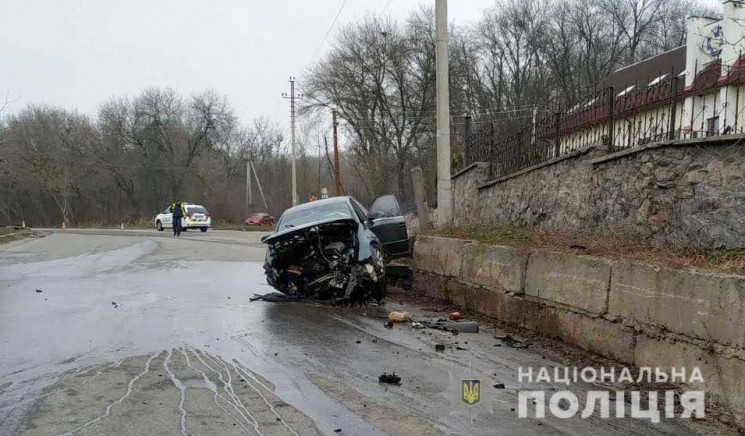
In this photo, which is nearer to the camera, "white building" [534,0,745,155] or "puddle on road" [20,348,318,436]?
"puddle on road" [20,348,318,436]

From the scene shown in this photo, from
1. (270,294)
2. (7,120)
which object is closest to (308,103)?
(7,120)

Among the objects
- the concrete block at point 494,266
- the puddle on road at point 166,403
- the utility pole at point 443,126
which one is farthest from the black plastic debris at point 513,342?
the utility pole at point 443,126

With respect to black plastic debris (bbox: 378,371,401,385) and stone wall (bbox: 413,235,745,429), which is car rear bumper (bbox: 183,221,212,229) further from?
black plastic debris (bbox: 378,371,401,385)

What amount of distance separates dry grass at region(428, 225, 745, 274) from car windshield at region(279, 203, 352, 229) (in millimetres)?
2000

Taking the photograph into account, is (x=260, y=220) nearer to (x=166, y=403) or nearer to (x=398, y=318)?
(x=398, y=318)

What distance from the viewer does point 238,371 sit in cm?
515

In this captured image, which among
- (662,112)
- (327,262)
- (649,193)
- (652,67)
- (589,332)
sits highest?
(652,67)

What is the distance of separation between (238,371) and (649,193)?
4748 millimetres

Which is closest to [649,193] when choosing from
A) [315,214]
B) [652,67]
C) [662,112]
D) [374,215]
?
[662,112]

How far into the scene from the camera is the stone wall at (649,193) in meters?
5.34

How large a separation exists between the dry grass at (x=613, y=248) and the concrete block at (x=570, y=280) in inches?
7.3

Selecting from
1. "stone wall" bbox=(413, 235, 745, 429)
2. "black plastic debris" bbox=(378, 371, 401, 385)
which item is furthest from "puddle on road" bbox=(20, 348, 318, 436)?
"stone wall" bbox=(413, 235, 745, 429)

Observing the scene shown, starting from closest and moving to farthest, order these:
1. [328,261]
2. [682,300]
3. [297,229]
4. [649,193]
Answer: [682,300] → [649,193] → [297,229] → [328,261]

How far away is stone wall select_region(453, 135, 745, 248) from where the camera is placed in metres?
5.34
